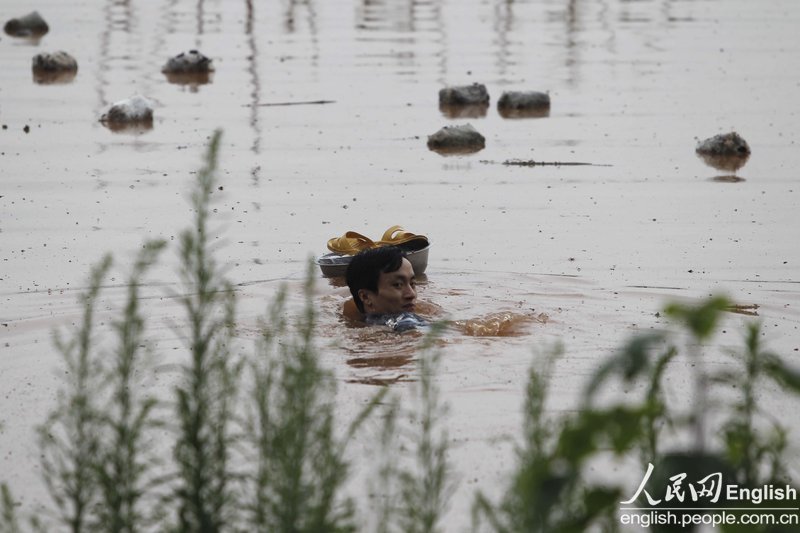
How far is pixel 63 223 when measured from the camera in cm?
990

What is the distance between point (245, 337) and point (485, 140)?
5.70 metres

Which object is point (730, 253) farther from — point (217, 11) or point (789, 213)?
point (217, 11)

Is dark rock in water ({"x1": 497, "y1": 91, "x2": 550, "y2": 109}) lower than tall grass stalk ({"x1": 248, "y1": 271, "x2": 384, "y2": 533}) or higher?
higher

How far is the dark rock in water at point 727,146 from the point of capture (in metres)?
12.1

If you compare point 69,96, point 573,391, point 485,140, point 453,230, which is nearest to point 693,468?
point 573,391

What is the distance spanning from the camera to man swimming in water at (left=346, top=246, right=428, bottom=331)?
26.2 ft

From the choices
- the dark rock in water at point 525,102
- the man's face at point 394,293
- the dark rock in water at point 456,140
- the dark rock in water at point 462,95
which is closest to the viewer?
the man's face at point 394,293

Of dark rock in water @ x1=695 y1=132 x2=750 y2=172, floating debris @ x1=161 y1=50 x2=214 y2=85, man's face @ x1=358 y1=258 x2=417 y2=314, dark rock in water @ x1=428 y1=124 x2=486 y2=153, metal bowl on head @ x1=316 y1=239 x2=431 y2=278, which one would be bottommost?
man's face @ x1=358 y1=258 x2=417 y2=314

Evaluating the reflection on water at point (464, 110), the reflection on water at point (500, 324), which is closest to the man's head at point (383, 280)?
the reflection on water at point (500, 324)

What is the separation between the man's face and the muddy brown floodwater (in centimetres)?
23

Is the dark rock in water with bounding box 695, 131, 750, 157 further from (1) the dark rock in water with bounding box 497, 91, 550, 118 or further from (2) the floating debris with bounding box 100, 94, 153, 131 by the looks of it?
(2) the floating debris with bounding box 100, 94, 153, 131

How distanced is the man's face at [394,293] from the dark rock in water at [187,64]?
30.8ft

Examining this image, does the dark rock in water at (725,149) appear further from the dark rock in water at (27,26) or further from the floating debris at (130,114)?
the dark rock in water at (27,26)

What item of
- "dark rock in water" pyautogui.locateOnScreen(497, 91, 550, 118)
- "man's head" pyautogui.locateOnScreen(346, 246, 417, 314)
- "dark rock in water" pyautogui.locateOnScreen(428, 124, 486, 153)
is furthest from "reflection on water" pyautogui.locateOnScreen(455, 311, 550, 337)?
"dark rock in water" pyautogui.locateOnScreen(497, 91, 550, 118)
